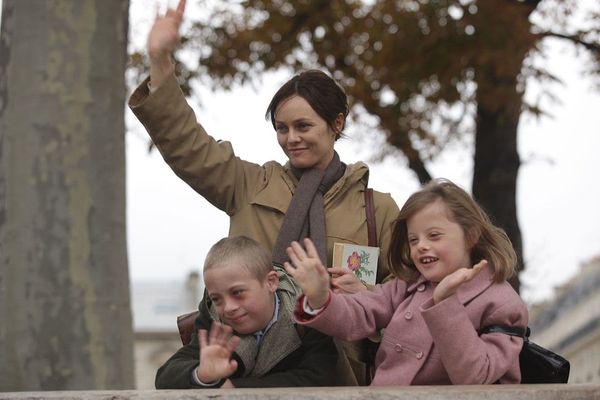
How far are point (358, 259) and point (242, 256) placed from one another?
51cm

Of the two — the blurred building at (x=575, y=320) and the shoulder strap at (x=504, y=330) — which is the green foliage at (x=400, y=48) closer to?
the shoulder strap at (x=504, y=330)

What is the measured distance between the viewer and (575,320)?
1804 inches

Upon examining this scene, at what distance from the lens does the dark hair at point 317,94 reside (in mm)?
5195

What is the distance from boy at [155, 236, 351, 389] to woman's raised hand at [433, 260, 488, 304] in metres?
0.56

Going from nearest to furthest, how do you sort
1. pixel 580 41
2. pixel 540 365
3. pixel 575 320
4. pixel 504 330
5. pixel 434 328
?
pixel 434 328 → pixel 504 330 → pixel 540 365 → pixel 580 41 → pixel 575 320

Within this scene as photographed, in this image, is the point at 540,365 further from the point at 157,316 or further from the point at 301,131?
the point at 157,316

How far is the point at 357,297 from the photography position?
487cm

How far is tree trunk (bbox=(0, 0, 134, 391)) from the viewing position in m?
10.1

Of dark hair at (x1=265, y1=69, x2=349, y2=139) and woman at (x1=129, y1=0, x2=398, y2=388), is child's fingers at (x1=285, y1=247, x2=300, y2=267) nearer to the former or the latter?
woman at (x1=129, y1=0, x2=398, y2=388)

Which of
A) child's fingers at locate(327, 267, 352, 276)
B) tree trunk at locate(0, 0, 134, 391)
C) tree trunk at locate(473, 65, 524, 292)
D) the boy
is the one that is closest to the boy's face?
the boy

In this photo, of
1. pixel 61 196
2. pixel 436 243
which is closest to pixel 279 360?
pixel 436 243

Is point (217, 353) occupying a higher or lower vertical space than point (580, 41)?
lower

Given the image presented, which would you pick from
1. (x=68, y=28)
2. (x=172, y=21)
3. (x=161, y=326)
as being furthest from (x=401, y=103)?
(x=161, y=326)

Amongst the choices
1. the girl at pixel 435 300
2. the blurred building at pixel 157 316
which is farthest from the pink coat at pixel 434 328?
the blurred building at pixel 157 316
